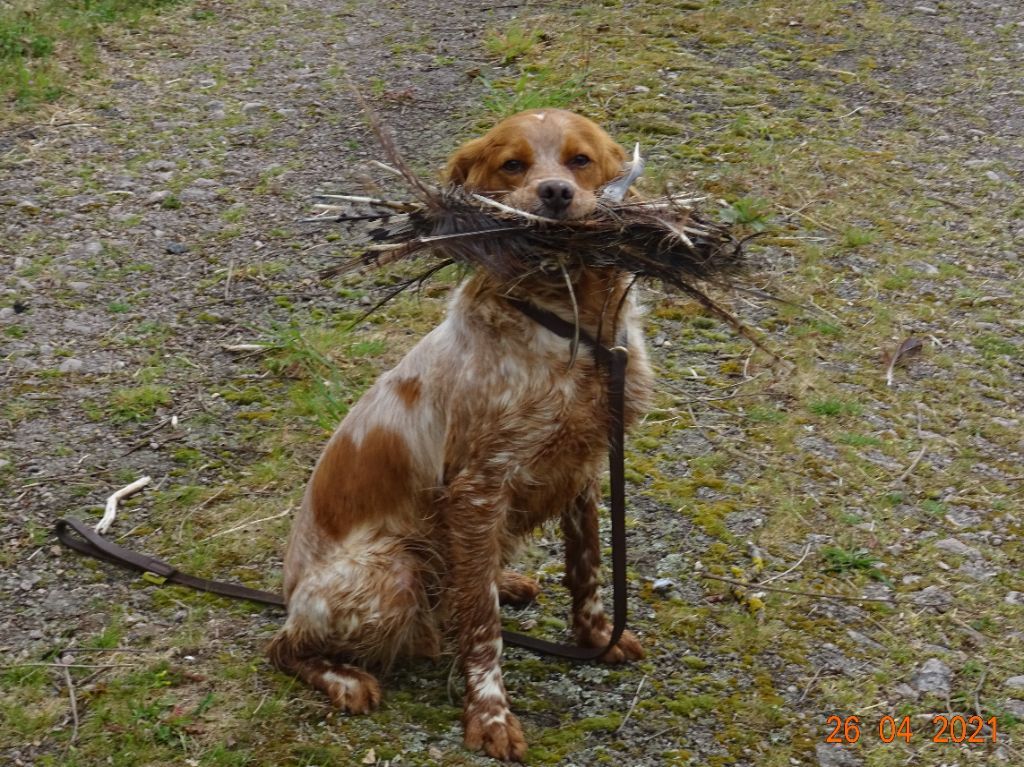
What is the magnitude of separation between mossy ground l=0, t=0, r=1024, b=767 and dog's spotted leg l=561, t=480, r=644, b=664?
12 centimetres

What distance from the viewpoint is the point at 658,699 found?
3.90 meters

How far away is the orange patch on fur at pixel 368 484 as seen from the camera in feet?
12.8

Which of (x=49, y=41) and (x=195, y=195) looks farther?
(x=49, y=41)

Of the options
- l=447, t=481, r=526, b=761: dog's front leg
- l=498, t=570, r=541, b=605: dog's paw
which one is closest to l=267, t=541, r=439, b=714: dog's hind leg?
l=447, t=481, r=526, b=761: dog's front leg

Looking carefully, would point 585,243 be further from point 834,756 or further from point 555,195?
point 834,756

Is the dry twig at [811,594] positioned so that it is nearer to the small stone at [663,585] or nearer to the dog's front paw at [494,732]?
the small stone at [663,585]

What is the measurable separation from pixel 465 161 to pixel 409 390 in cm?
83

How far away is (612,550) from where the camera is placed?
3859 mm

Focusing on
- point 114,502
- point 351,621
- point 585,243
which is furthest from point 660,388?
point 114,502

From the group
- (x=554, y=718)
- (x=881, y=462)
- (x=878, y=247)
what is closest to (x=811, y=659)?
(x=554, y=718)

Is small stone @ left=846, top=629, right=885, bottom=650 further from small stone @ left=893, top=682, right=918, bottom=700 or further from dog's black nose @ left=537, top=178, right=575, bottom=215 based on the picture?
dog's black nose @ left=537, top=178, right=575, bottom=215

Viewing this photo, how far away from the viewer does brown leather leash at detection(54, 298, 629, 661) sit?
370 cm

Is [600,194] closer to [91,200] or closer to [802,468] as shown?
[802,468]

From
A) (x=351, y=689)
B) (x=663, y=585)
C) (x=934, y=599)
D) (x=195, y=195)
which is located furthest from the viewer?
(x=195, y=195)
